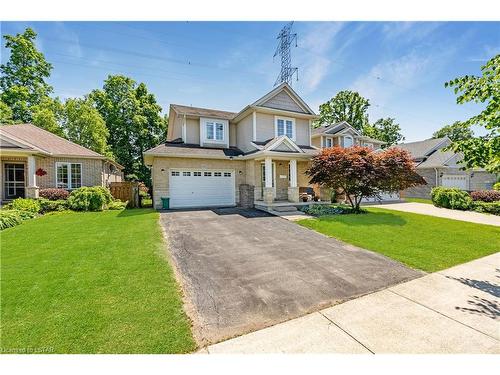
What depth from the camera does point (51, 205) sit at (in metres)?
13.0

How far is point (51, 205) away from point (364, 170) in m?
17.9

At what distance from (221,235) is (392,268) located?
17.6ft

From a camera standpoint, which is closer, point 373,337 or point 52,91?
point 373,337

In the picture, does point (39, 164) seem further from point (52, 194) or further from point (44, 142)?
point (52, 194)

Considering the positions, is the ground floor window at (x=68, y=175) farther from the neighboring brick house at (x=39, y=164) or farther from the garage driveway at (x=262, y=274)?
the garage driveway at (x=262, y=274)

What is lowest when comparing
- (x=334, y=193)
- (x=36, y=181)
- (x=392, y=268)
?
(x=392, y=268)

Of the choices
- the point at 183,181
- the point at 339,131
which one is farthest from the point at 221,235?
the point at 339,131

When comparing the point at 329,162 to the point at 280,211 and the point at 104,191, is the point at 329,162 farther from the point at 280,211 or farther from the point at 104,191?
the point at 104,191

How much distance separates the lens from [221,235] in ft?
27.7

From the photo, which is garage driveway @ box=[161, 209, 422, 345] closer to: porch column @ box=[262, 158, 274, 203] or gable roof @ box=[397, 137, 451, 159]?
porch column @ box=[262, 158, 274, 203]

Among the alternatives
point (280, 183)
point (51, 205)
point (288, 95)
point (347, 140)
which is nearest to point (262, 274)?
point (280, 183)

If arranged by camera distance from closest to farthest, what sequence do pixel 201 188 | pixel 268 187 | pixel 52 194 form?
pixel 52 194 < pixel 268 187 < pixel 201 188

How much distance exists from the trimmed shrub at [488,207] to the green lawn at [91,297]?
19.8 m

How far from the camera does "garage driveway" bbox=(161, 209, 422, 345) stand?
12.0 ft
